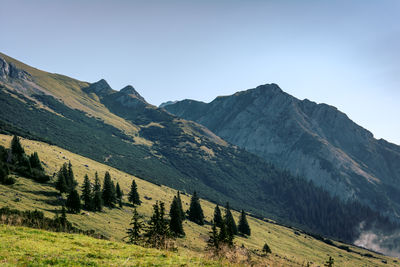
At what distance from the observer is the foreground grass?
42.9ft

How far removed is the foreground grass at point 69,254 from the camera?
13086 mm

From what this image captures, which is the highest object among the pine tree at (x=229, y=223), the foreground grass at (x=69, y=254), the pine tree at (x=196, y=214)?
the foreground grass at (x=69, y=254)

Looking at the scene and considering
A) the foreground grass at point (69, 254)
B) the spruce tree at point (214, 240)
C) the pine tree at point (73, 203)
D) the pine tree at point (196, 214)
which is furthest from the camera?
the pine tree at point (196, 214)

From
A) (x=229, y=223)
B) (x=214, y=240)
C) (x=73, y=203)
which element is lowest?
(x=73, y=203)

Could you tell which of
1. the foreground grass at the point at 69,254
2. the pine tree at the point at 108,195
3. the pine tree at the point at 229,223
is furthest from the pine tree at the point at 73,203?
the foreground grass at the point at 69,254

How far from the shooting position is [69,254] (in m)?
14.5

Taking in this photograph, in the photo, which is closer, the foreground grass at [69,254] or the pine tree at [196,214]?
the foreground grass at [69,254]

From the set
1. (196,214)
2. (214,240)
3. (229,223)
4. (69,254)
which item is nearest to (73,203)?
(229,223)

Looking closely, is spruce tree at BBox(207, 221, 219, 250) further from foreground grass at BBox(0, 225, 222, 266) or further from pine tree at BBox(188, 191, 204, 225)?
pine tree at BBox(188, 191, 204, 225)

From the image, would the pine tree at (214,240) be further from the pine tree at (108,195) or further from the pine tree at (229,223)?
the pine tree at (108,195)

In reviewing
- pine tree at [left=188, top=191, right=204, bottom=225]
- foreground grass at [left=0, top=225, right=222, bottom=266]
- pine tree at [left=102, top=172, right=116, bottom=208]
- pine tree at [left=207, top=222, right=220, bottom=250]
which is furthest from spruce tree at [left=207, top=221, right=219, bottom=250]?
pine tree at [left=188, top=191, right=204, bottom=225]

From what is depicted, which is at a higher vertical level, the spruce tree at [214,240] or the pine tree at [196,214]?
the spruce tree at [214,240]

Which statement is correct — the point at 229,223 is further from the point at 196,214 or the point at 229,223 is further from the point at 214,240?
the point at 196,214

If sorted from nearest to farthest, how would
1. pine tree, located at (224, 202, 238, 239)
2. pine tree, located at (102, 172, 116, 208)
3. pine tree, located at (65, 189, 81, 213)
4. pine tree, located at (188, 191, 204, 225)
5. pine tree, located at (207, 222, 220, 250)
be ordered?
pine tree, located at (207, 222, 220, 250), pine tree, located at (224, 202, 238, 239), pine tree, located at (65, 189, 81, 213), pine tree, located at (102, 172, 116, 208), pine tree, located at (188, 191, 204, 225)
